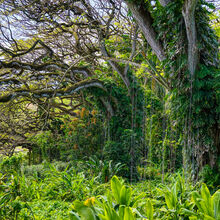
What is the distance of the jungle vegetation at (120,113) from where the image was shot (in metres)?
2.55

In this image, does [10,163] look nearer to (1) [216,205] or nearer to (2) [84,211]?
(2) [84,211]

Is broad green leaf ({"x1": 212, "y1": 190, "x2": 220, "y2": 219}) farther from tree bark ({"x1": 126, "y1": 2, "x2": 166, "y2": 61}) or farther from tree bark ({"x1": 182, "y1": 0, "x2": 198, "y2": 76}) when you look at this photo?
tree bark ({"x1": 126, "y1": 2, "x2": 166, "y2": 61})

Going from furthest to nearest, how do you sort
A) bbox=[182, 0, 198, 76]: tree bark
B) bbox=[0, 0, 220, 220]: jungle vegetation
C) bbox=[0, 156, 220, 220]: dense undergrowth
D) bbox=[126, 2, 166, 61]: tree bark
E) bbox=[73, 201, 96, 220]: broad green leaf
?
bbox=[126, 2, 166, 61]: tree bark < bbox=[182, 0, 198, 76]: tree bark < bbox=[0, 0, 220, 220]: jungle vegetation < bbox=[0, 156, 220, 220]: dense undergrowth < bbox=[73, 201, 96, 220]: broad green leaf

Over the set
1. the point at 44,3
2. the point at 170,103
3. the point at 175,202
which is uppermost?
the point at 44,3

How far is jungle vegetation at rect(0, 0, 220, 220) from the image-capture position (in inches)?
101

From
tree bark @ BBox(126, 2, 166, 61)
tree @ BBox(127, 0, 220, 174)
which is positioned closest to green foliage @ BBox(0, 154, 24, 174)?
tree @ BBox(127, 0, 220, 174)

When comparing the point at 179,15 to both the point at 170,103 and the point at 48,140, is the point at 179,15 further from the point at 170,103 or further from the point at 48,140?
the point at 48,140

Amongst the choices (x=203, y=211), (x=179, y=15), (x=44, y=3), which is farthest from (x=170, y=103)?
(x=44, y=3)

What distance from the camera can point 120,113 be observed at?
7148mm

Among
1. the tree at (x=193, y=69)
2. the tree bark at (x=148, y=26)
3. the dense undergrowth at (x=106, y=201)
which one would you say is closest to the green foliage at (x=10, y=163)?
the dense undergrowth at (x=106, y=201)

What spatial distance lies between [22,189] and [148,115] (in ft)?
16.2

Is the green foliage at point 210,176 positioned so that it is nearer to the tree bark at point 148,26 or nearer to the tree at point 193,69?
the tree at point 193,69

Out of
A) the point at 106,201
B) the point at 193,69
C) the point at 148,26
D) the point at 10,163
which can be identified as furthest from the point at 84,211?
the point at 148,26

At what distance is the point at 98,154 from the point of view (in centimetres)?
699
